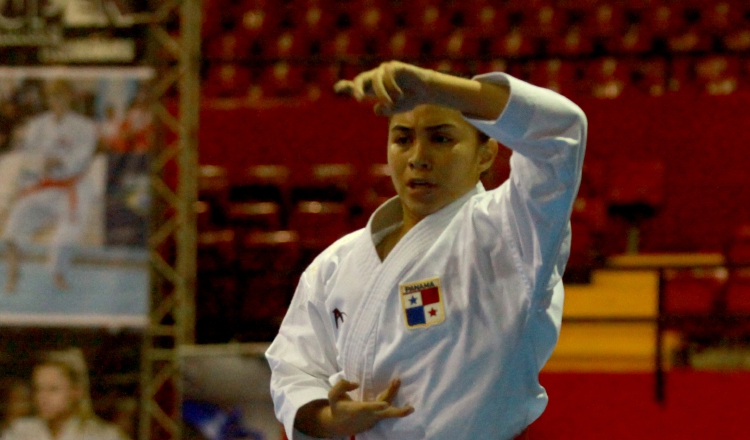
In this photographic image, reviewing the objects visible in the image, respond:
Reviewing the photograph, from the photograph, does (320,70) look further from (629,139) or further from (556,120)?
(556,120)

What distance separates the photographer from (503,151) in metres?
4.80

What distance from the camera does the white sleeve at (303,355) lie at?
155 centimetres

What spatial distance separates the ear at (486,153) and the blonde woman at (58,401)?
9.04 feet

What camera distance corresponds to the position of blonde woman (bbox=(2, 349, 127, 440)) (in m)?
3.73

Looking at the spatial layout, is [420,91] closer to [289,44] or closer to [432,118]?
[432,118]

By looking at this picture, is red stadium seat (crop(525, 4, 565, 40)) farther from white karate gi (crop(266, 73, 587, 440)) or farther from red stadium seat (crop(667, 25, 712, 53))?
white karate gi (crop(266, 73, 587, 440))

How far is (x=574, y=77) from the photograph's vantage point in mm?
6898

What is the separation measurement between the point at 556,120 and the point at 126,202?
2913 millimetres

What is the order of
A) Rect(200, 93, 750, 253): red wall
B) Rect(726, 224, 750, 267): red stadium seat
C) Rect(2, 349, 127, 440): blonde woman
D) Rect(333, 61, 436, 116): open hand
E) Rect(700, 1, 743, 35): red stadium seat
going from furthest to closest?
Rect(700, 1, 743, 35): red stadium seat → Rect(200, 93, 750, 253): red wall → Rect(726, 224, 750, 267): red stadium seat → Rect(2, 349, 127, 440): blonde woman → Rect(333, 61, 436, 116): open hand

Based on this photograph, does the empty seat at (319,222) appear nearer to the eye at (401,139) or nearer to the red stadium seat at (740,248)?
the red stadium seat at (740,248)

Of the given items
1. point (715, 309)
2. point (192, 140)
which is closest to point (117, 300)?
point (192, 140)

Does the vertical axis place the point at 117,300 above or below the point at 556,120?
below

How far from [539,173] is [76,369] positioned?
3092 millimetres

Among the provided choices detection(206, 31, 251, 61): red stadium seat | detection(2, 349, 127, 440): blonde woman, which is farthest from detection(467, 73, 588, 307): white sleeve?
detection(206, 31, 251, 61): red stadium seat
